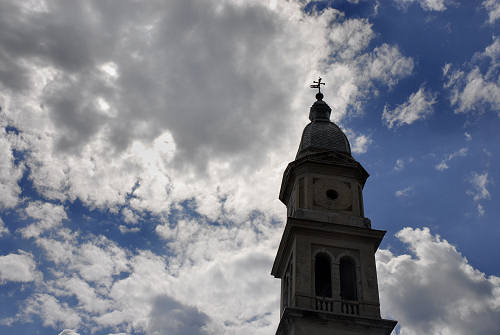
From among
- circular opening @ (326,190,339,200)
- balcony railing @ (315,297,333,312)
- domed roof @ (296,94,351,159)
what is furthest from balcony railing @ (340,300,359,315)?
domed roof @ (296,94,351,159)

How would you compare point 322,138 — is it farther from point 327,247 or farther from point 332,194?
point 327,247

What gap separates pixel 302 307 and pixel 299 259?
128 inches

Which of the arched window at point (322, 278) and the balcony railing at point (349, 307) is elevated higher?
the arched window at point (322, 278)

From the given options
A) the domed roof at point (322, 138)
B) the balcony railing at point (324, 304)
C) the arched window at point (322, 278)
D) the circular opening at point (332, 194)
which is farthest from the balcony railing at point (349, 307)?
the domed roof at point (322, 138)

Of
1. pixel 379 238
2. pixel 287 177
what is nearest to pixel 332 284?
pixel 379 238

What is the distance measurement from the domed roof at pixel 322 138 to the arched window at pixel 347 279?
31.0 feet

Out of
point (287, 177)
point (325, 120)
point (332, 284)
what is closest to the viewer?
point (332, 284)

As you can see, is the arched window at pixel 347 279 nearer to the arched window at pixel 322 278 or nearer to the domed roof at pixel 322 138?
the arched window at pixel 322 278

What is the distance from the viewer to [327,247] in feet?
114

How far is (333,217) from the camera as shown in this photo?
3666cm

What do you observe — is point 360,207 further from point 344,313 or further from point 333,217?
point 344,313

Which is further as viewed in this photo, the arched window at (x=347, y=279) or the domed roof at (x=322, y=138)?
the domed roof at (x=322, y=138)

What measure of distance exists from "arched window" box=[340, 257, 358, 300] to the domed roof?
31.0ft

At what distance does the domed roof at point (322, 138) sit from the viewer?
137 ft
